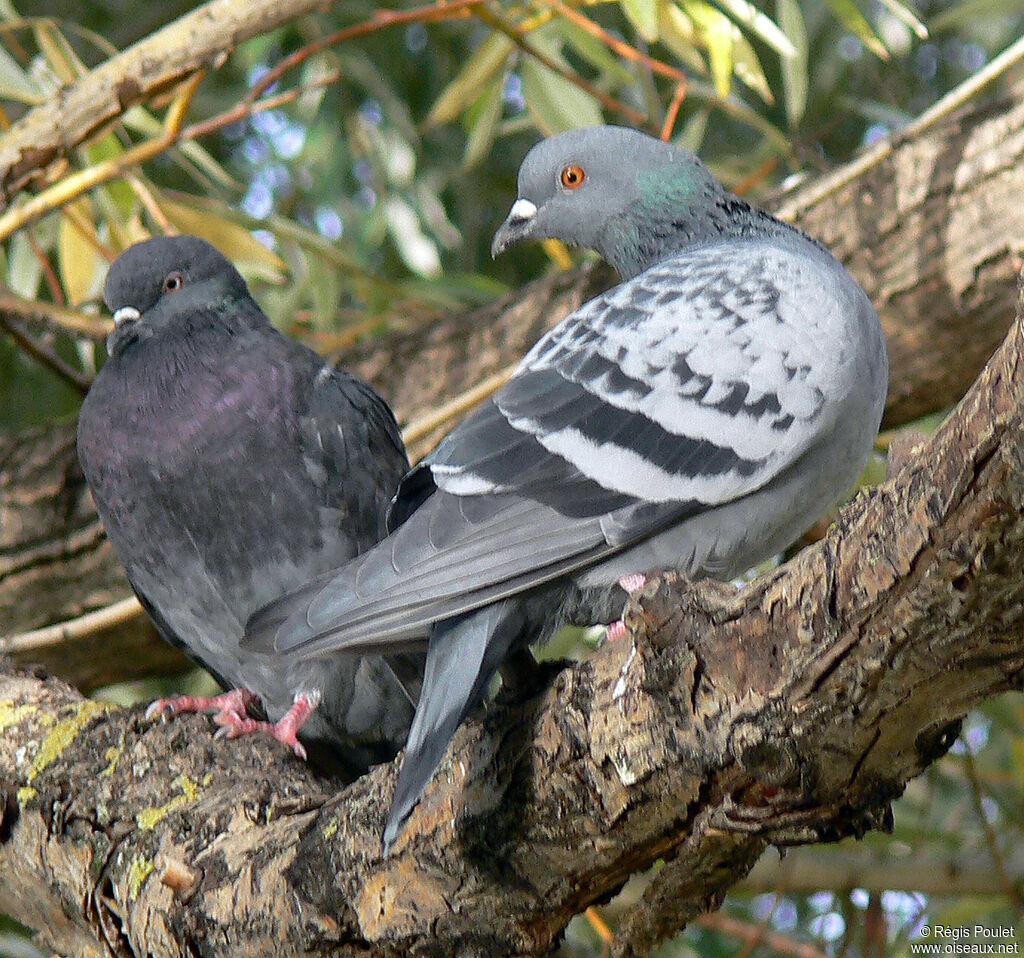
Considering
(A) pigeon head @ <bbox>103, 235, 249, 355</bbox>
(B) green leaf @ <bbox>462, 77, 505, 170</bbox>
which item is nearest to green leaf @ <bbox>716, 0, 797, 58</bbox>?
(B) green leaf @ <bbox>462, 77, 505, 170</bbox>

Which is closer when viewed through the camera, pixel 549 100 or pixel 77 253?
pixel 549 100

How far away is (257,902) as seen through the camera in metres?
2.15

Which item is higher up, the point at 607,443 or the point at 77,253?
the point at 77,253

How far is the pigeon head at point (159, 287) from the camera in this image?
3.26 metres

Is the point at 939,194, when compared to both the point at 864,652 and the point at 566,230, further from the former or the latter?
the point at 864,652

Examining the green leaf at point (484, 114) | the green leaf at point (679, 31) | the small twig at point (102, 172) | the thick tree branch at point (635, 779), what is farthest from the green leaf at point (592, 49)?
the thick tree branch at point (635, 779)

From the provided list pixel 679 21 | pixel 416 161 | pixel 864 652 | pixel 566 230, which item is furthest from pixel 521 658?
pixel 416 161

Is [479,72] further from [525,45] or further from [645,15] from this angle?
[645,15]

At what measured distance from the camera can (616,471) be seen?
2.19 m

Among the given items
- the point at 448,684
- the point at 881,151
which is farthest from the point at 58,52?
the point at 448,684

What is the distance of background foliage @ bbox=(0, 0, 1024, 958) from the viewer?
11.7ft

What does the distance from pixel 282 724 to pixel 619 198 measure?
4.70 feet

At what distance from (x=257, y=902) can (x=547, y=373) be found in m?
1.04

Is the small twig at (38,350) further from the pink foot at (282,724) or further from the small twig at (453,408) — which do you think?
the pink foot at (282,724)
